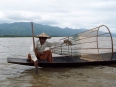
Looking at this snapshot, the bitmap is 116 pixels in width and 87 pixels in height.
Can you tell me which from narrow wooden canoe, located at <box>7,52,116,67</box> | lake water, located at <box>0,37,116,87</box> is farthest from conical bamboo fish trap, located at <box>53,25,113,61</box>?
lake water, located at <box>0,37,116,87</box>

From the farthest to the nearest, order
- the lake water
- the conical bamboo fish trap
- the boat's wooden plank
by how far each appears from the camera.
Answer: the conical bamboo fish trap < the boat's wooden plank < the lake water

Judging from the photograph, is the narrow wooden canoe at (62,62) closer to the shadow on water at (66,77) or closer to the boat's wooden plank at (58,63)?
the boat's wooden plank at (58,63)

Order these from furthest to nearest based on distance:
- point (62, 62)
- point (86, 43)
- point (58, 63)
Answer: point (86, 43), point (62, 62), point (58, 63)

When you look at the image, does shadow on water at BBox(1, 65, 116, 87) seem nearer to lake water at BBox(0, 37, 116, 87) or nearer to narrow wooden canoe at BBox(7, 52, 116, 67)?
lake water at BBox(0, 37, 116, 87)

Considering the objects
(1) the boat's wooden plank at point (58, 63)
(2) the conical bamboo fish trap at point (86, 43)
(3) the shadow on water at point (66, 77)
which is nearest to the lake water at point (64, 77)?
(3) the shadow on water at point (66, 77)

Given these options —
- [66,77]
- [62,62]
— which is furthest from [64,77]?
[62,62]

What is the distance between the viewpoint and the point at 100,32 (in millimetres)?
8328

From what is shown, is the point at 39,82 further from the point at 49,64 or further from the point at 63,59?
the point at 63,59

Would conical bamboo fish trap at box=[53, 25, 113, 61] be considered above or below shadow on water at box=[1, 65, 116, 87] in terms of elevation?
above

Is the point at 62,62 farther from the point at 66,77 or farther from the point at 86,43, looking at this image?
the point at 86,43

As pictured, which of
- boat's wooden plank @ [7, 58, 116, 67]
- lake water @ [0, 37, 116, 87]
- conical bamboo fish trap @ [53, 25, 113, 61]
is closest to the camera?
lake water @ [0, 37, 116, 87]

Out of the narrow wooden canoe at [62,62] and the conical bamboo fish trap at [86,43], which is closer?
the narrow wooden canoe at [62,62]

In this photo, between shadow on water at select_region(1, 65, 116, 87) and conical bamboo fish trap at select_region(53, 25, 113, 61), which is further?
conical bamboo fish trap at select_region(53, 25, 113, 61)

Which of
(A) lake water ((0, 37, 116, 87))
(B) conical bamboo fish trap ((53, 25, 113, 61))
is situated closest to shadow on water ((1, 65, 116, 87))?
(A) lake water ((0, 37, 116, 87))
